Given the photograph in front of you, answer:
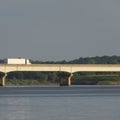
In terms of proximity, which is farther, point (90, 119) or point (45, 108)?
point (45, 108)

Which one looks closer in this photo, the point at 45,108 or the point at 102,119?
the point at 102,119

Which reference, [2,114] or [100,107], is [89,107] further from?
[2,114]

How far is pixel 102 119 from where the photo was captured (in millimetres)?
73562

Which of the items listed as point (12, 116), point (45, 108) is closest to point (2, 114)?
point (12, 116)

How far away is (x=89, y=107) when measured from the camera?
88.6m

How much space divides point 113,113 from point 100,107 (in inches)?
363

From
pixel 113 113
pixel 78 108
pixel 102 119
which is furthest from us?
pixel 78 108

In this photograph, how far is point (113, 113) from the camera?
261 ft

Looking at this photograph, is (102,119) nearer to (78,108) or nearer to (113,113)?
(113,113)

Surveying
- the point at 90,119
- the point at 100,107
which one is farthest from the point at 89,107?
the point at 90,119

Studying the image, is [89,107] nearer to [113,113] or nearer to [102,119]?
[113,113]

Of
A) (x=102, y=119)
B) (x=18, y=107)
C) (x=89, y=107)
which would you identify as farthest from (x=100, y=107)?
(x=102, y=119)

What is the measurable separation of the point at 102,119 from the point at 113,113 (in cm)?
603

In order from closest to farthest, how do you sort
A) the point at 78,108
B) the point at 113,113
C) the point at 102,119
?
the point at 102,119 → the point at 113,113 → the point at 78,108
